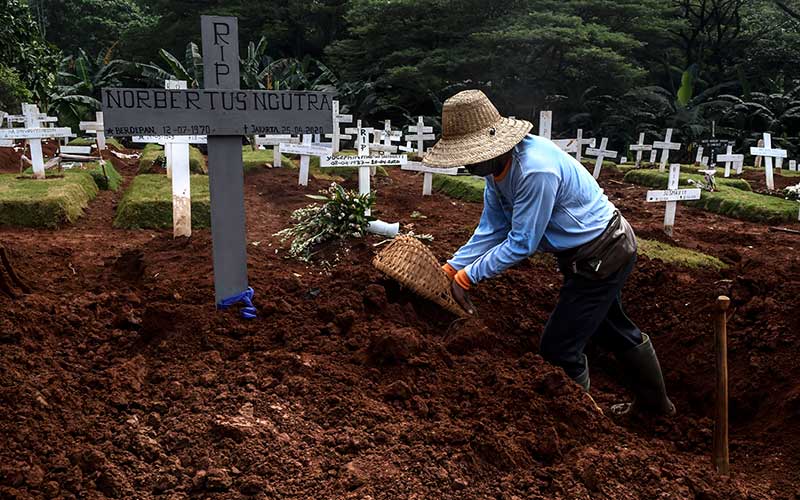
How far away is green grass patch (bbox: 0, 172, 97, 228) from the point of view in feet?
23.8

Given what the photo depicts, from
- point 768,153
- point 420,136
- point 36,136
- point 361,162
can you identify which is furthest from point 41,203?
point 768,153

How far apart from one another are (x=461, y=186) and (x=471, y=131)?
6.63 meters

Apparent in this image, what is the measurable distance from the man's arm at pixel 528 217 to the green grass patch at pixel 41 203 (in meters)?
5.56

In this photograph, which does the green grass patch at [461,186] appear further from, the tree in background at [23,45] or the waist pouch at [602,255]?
the waist pouch at [602,255]

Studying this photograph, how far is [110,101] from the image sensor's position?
11.6ft

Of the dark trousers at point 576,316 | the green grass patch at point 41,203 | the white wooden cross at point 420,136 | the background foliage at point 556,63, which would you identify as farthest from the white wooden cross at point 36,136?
the background foliage at point 556,63

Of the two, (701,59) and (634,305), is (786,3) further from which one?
(634,305)

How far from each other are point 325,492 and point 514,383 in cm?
119

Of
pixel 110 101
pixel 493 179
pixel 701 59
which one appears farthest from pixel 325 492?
pixel 701 59

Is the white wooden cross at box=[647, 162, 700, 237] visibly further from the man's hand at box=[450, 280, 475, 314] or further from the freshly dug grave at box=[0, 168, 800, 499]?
the man's hand at box=[450, 280, 475, 314]

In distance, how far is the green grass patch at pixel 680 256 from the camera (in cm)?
601

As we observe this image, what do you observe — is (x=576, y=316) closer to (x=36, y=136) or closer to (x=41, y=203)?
(x=41, y=203)

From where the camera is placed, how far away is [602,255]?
344 centimetres

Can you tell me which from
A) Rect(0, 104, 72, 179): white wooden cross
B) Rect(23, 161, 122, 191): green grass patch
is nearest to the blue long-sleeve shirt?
Rect(0, 104, 72, 179): white wooden cross
